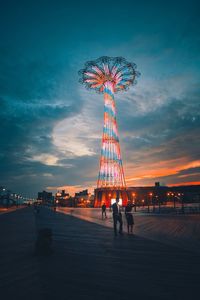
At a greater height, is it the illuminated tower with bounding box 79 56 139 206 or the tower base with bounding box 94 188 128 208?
the illuminated tower with bounding box 79 56 139 206

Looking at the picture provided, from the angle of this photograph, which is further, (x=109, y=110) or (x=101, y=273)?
(x=109, y=110)

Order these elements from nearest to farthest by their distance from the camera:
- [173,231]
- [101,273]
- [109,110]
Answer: [101,273] < [173,231] < [109,110]

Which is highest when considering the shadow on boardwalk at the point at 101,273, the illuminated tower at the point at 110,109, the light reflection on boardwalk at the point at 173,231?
the illuminated tower at the point at 110,109

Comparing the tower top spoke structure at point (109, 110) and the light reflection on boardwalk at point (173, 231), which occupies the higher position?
the tower top spoke structure at point (109, 110)

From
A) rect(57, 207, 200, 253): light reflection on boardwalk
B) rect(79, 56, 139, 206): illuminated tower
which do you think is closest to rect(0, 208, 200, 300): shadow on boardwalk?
rect(57, 207, 200, 253): light reflection on boardwalk

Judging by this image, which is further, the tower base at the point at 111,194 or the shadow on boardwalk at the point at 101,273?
the tower base at the point at 111,194

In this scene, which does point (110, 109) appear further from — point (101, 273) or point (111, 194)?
point (101, 273)

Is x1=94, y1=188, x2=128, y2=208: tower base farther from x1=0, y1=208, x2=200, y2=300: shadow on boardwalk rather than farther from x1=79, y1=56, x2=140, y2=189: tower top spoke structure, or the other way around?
x1=0, y1=208, x2=200, y2=300: shadow on boardwalk

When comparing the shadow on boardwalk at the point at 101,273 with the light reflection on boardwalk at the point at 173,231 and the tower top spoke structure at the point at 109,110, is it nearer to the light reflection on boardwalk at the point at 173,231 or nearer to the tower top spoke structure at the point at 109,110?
the light reflection on boardwalk at the point at 173,231

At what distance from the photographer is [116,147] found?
165 ft

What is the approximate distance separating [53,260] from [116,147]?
43.3m

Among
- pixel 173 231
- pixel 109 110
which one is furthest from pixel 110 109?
pixel 173 231

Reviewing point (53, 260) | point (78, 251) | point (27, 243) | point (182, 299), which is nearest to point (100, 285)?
point (182, 299)

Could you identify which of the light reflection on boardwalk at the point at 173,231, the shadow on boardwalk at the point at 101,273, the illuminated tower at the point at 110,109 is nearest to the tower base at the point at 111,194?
the illuminated tower at the point at 110,109
